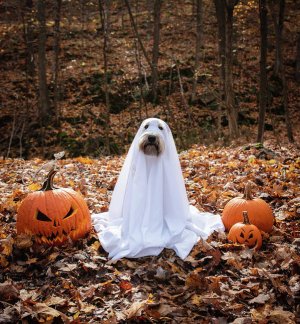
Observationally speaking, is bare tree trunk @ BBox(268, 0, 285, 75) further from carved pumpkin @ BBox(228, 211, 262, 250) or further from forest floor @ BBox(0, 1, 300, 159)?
carved pumpkin @ BBox(228, 211, 262, 250)

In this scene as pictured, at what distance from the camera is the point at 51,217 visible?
175 inches

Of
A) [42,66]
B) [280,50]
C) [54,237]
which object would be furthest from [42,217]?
[42,66]

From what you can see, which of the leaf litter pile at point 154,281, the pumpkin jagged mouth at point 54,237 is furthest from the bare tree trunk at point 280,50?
the pumpkin jagged mouth at point 54,237

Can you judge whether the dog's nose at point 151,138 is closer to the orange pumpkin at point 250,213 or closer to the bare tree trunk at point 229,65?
the orange pumpkin at point 250,213

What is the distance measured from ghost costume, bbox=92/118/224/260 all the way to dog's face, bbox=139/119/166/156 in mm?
13

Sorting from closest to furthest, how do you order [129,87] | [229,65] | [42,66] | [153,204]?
[153,204], [229,65], [42,66], [129,87]

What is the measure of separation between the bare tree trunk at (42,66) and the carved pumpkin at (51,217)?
12820mm

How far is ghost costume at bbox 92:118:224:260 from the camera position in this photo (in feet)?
15.1

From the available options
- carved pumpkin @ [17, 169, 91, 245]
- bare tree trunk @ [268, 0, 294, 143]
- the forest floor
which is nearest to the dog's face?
carved pumpkin @ [17, 169, 91, 245]

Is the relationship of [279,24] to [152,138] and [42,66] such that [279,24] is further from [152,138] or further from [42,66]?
[152,138]

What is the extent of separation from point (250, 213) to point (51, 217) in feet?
8.69

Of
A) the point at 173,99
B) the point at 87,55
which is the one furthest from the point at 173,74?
the point at 87,55

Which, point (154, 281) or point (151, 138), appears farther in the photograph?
point (151, 138)

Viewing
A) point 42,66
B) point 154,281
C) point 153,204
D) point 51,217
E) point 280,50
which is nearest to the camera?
point 154,281
